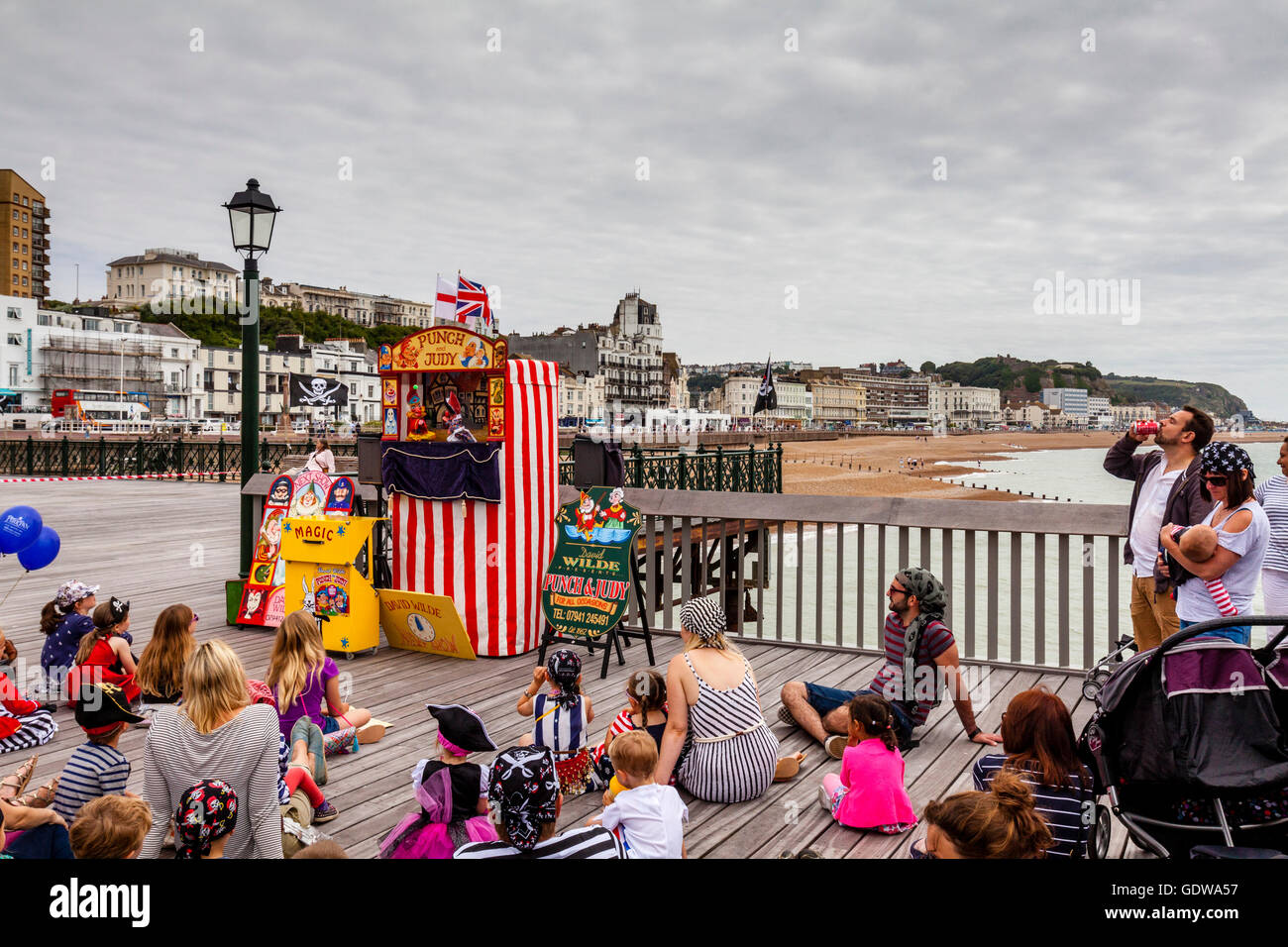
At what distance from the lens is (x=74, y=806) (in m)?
3.61

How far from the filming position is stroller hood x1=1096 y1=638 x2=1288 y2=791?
2621 millimetres

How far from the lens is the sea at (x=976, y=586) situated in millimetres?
7718

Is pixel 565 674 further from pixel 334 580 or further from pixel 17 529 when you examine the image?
pixel 17 529

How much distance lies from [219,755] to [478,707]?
2365mm

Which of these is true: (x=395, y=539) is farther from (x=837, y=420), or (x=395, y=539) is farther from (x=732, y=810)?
(x=837, y=420)

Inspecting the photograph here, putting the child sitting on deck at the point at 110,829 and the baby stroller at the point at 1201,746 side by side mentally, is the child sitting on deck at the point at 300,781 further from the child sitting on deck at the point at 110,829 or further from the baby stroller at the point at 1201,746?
the baby stroller at the point at 1201,746

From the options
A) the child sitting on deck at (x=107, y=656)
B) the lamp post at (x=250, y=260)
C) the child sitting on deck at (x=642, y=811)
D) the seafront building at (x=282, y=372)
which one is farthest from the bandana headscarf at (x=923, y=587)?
the seafront building at (x=282, y=372)

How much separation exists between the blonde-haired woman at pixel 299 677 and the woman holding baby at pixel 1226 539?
4.04 metres

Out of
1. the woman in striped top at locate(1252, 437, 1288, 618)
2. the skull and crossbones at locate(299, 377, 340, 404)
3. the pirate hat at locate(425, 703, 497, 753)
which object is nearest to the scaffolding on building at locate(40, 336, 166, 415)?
the skull and crossbones at locate(299, 377, 340, 404)

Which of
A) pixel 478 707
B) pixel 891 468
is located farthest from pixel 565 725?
pixel 891 468

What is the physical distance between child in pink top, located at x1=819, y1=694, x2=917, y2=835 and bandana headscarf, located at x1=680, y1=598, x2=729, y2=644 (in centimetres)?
68

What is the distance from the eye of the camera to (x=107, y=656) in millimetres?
5062
